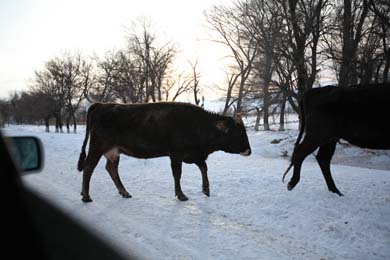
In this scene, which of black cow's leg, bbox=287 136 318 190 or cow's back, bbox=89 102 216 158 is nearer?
black cow's leg, bbox=287 136 318 190

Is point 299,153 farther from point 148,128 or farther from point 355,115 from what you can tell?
point 148,128

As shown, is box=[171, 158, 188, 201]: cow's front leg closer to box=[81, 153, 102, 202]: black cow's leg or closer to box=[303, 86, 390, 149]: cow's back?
box=[81, 153, 102, 202]: black cow's leg

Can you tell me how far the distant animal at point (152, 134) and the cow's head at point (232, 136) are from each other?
22 mm

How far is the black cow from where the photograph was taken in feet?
21.1

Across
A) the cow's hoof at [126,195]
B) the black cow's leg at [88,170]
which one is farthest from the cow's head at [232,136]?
the black cow's leg at [88,170]

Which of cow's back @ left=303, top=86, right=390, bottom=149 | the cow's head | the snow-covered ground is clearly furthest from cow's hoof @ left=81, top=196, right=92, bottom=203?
cow's back @ left=303, top=86, right=390, bottom=149

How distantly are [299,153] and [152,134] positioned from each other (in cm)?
294

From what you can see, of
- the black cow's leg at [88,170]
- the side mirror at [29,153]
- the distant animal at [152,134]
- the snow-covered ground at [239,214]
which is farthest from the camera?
the distant animal at [152,134]

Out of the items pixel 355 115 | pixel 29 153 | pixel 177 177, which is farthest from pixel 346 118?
pixel 29 153

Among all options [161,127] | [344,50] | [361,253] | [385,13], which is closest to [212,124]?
[161,127]

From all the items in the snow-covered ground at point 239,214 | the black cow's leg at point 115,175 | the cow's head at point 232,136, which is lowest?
the snow-covered ground at point 239,214

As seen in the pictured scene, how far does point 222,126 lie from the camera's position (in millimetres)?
7758

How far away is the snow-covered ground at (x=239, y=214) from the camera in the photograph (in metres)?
4.50

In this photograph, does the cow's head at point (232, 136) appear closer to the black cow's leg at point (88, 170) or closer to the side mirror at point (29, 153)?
the black cow's leg at point (88, 170)
